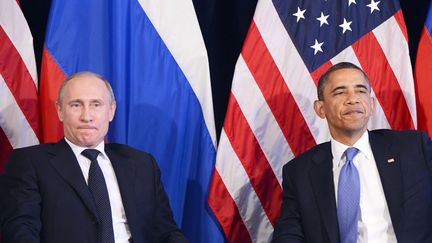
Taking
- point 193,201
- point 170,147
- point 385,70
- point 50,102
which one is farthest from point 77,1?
point 385,70

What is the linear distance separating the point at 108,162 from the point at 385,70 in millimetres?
1574

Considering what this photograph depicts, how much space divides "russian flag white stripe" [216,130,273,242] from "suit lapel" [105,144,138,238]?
560mm

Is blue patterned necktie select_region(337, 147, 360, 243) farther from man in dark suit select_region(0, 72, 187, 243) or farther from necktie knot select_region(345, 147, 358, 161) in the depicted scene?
man in dark suit select_region(0, 72, 187, 243)

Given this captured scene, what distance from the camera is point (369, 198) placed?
313 centimetres

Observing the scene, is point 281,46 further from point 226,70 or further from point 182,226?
point 182,226

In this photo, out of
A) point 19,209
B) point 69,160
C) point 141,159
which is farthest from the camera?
point 141,159

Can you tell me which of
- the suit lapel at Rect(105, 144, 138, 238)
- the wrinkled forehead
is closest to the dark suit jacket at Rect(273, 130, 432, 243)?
the wrinkled forehead

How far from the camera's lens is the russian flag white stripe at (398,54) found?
11.8ft

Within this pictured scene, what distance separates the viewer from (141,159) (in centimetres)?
333

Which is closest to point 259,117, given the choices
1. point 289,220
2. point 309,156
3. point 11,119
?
point 309,156

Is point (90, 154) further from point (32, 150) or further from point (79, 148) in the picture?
point (32, 150)

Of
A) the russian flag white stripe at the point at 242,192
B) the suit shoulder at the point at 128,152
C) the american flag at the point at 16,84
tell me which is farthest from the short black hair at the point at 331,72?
the american flag at the point at 16,84

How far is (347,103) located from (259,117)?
0.62m

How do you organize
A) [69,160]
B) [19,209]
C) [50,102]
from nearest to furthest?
[19,209] → [69,160] → [50,102]
